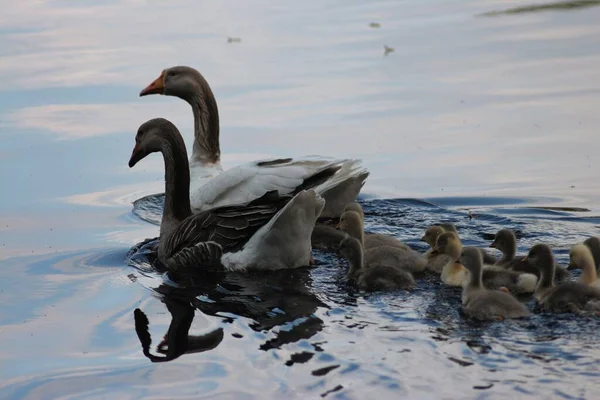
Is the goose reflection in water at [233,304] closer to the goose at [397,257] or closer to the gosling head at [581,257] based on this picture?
the goose at [397,257]

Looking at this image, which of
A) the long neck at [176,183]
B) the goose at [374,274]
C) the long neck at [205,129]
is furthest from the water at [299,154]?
the long neck at [205,129]

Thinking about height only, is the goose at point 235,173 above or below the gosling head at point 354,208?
above

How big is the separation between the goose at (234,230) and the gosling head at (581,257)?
2290 mm

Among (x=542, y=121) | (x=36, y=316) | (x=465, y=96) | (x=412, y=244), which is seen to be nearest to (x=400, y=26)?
(x=465, y=96)

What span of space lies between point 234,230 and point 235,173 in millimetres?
1079

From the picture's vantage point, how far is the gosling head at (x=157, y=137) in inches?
437

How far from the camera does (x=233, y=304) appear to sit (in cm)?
912

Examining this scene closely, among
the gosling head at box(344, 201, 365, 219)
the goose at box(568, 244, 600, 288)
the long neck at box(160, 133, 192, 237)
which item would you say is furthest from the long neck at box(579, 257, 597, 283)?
the long neck at box(160, 133, 192, 237)

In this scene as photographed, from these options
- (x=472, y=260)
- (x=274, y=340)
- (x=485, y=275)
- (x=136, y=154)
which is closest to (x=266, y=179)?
(x=136, y=154)

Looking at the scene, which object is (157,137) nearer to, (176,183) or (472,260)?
(176,183)

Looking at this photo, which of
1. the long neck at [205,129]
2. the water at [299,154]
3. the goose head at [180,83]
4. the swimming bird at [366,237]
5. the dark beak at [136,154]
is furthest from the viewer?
the goose head at [180,83]

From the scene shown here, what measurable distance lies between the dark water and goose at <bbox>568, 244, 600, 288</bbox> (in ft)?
2.17

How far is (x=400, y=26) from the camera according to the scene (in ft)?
67.4

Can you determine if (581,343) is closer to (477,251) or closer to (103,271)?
(477,251)
